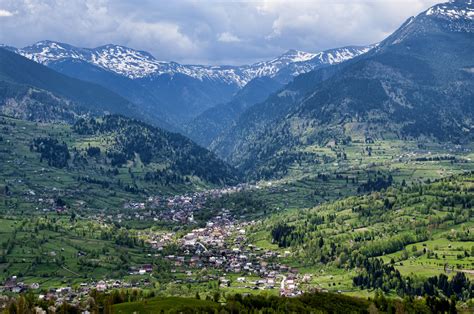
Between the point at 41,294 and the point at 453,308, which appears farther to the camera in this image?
the point at 41,294

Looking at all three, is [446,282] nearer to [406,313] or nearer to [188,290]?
[406,313]

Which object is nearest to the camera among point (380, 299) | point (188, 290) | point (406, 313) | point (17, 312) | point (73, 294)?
point (17, 312)

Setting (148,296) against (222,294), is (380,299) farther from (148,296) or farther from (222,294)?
(148,296)

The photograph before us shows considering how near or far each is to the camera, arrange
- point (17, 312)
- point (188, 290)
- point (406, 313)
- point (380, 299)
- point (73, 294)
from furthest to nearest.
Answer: point (188, 290), point (73, 294), point (380, 299), point (406, 313), point (17, 312)

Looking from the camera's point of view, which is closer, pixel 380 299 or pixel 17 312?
pixel 17 312

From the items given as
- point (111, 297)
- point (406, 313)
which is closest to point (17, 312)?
point (111, 297)

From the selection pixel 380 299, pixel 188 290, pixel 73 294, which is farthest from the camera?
pixel 188 290

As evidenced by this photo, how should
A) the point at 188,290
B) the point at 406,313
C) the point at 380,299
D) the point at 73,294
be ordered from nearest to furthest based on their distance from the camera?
the point at 406,313
the point at 380,299
the point at 73,294
the point at 188,290

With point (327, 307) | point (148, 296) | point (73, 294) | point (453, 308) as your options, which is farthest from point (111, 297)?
point (453, 308)

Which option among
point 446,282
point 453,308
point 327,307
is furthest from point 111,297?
point 446,282
